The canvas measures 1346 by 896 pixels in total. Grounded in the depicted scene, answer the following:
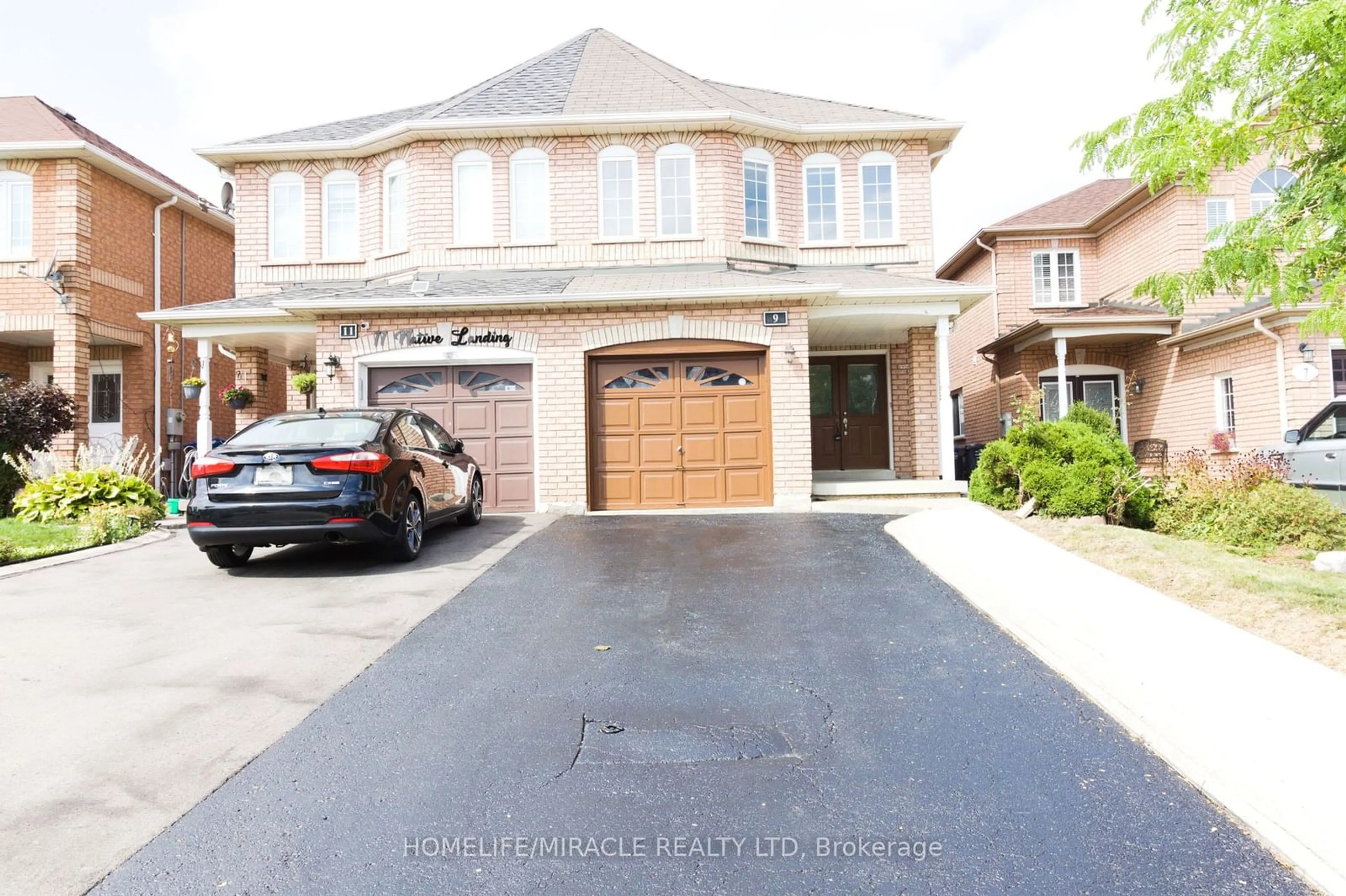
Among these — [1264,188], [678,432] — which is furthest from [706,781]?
[1264,188]

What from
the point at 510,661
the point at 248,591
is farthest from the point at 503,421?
the point at 510,661

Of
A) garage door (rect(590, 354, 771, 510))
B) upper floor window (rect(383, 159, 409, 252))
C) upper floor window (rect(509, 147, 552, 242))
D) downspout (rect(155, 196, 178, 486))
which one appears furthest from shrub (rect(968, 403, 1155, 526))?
downspout (rect(155, 196, 178, 486))

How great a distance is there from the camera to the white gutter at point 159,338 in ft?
56.2

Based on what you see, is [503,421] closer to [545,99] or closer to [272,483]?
[272,483]

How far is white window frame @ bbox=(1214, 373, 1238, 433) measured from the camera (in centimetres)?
1516

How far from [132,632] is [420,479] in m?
2.98

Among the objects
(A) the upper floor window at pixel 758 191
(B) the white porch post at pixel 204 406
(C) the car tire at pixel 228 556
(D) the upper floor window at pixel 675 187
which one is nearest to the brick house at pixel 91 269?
(B) the white porch post at pixel 204 406

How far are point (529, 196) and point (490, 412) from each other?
4.50 metres

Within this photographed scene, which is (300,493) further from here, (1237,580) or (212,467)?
(1237,580)

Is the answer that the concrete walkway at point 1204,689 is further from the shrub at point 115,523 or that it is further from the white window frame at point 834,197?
the shrub at point 115,523

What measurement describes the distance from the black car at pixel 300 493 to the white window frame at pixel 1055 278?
1720cm

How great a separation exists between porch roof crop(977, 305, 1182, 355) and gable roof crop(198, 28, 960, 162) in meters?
4.63

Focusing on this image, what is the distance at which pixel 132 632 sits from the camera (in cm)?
525

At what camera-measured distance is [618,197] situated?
13.9 metres
